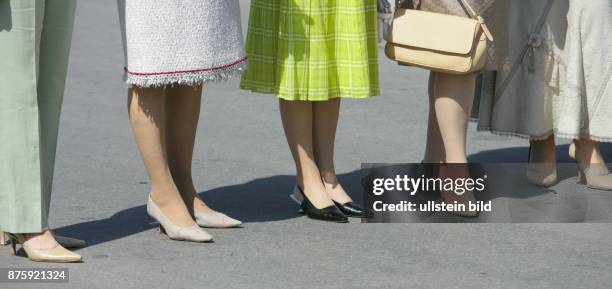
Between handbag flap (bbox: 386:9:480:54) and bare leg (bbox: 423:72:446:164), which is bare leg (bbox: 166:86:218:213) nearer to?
handbag flap (bbox: 386:9:480:54)

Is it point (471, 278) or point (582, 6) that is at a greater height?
point (582, 6)

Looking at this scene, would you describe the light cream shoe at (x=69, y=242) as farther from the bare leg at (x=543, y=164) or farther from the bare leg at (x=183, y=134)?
the bare leg at (x=543, y=164)

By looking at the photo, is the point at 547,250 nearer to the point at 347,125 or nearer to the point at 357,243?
the point at 357,243

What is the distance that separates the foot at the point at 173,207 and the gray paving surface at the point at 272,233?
0.31 feet

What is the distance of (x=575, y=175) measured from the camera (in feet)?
20.6

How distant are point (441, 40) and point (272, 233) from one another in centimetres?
106

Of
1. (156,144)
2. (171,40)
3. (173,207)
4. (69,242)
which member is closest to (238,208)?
(173,207)

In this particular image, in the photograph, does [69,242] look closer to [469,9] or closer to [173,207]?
[173,207]

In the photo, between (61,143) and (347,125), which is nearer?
(61,143)

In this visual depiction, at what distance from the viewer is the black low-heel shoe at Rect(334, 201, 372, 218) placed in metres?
5.54

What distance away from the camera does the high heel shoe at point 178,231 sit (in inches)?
199

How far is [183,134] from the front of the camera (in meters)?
5.24

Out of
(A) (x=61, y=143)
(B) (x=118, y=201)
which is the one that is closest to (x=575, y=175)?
(B) (x=118, y=201)

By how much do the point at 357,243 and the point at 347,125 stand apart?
2.25m
